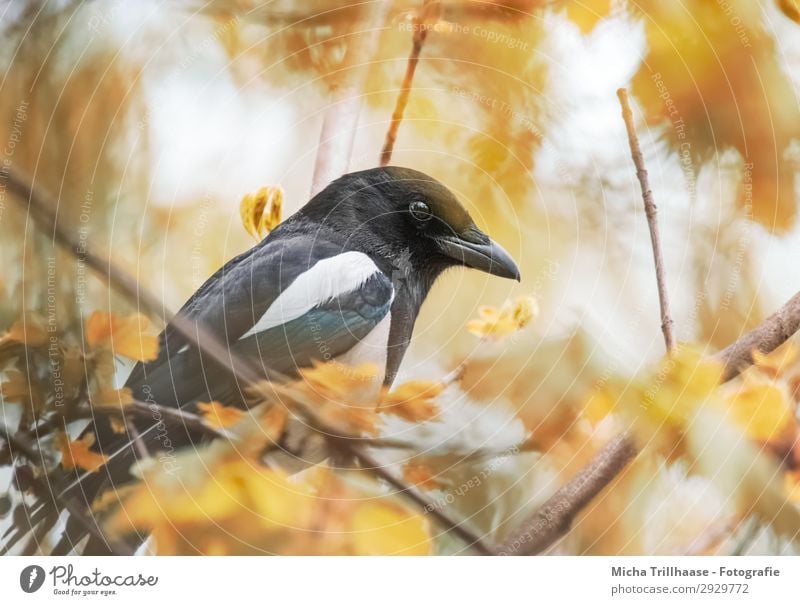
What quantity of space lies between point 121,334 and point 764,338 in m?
0.53

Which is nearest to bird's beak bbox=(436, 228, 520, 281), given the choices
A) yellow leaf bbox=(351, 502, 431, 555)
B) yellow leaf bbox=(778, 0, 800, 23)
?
yellow leaf bbox=(351, 502, 431, 555)

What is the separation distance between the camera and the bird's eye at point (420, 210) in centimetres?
68

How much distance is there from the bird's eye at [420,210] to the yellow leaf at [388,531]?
241 millimetres

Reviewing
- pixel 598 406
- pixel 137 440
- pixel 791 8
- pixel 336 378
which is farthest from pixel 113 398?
pixel 791 8

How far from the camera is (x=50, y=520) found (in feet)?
2.10

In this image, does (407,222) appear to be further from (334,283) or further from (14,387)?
(14,387)

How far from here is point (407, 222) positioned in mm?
686

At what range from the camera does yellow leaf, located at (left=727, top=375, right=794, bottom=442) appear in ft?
2.19

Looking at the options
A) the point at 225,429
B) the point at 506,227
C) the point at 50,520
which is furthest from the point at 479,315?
the point at 50,520

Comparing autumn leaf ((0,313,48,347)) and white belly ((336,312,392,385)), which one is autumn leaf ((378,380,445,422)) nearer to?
white belly ((336,312,392,385))

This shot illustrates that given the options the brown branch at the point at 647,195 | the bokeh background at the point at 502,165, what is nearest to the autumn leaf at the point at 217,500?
the bokeh background at the point at 502,165

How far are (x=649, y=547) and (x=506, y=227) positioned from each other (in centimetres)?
29

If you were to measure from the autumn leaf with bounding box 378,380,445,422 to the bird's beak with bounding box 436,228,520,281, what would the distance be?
0.35ft

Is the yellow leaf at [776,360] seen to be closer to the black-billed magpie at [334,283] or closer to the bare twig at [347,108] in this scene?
the black-billed magpie at [334,283]
